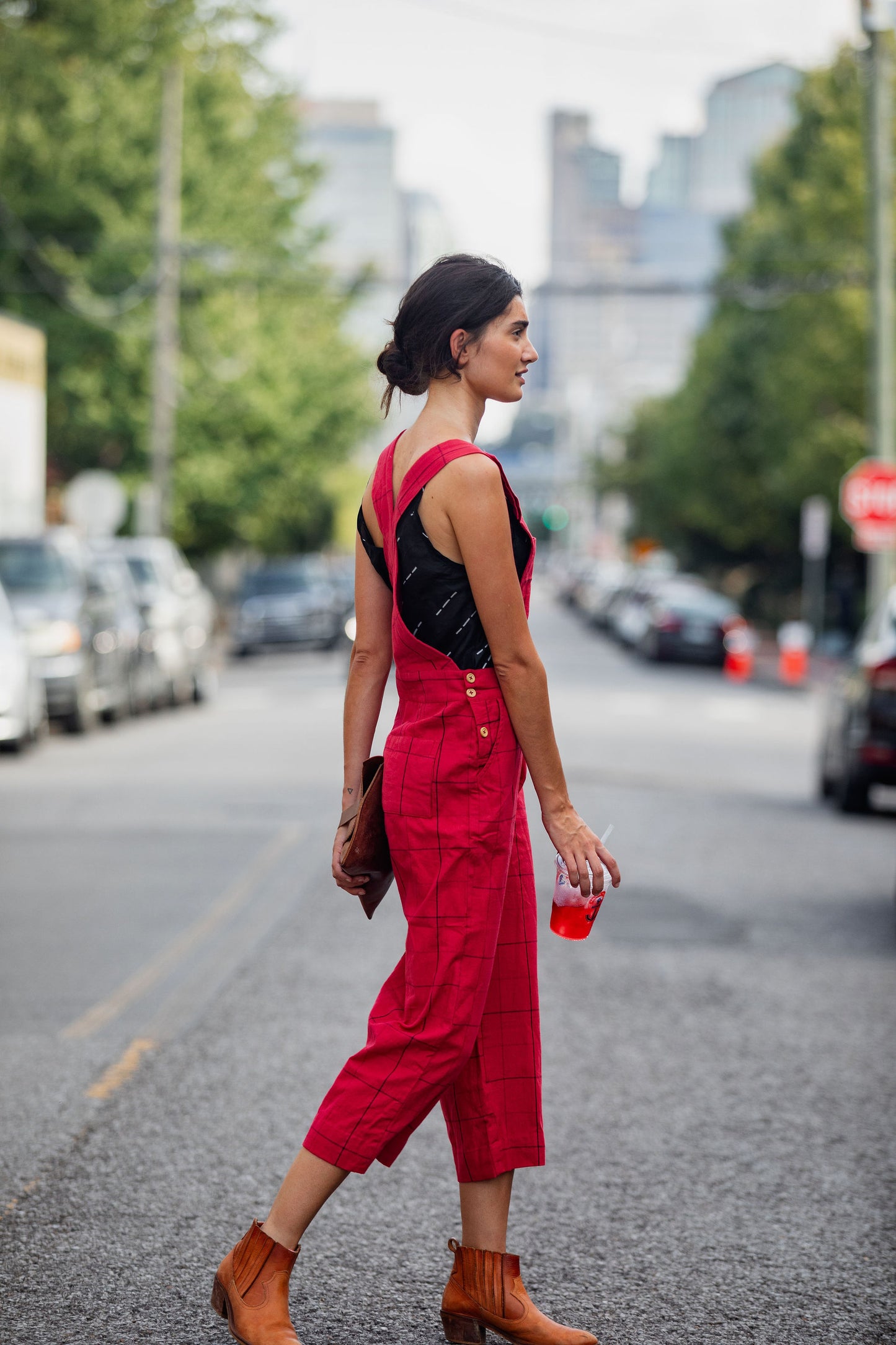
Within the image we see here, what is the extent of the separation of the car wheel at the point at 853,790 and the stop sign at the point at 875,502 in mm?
11171

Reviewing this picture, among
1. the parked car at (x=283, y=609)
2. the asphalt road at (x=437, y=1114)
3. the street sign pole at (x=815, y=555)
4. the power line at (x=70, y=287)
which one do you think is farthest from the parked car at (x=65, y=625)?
the power line at (x=70, y=287)

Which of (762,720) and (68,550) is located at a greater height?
(68,550)

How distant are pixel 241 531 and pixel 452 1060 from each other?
3722 centimetres

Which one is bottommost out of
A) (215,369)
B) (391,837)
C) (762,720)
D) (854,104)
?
(762,720)

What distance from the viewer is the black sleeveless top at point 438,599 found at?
11.6 ft

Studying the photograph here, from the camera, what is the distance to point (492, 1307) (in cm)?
363

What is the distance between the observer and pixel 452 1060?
3541 millimetres

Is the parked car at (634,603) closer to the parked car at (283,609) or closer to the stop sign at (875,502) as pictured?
the parked car at (283,609)

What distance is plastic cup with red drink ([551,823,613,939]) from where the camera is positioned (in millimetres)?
3605

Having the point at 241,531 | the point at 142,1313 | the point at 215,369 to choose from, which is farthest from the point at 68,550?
the point at 241,531

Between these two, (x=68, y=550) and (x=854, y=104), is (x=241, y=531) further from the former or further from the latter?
(x=68, y=550)

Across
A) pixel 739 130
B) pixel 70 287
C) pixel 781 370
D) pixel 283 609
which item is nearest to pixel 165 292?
pixel 70 287

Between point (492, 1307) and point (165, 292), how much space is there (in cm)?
3131

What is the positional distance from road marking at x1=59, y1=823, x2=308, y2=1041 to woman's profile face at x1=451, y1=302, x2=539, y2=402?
11.1 ft
